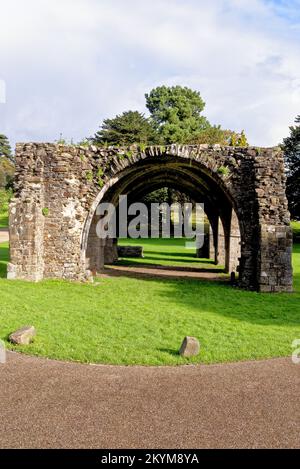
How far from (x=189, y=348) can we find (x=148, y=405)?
67.3 inches

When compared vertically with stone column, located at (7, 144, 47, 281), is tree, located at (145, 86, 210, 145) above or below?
above

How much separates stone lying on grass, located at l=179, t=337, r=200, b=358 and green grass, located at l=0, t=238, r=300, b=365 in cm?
11

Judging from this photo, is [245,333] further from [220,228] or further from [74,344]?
[220,228]

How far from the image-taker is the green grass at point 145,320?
21.3ft

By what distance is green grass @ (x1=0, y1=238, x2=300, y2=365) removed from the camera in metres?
6.48

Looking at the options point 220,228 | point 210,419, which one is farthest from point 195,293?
point 220,228

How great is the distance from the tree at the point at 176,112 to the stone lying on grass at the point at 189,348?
39955 mm

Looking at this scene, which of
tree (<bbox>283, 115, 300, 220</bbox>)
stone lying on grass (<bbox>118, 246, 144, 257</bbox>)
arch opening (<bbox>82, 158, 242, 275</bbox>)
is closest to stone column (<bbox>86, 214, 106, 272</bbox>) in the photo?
arch opening (<bbox>82, 158, 242, 275</bbox>)

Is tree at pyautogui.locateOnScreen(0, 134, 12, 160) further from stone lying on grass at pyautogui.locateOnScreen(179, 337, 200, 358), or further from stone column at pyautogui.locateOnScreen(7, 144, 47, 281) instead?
stone lying on grass at pyautogui.locateOnScreen(179, 337, 200, 358)

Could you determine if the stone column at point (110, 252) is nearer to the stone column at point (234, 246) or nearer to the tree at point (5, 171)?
the stone column at point (234, 246)

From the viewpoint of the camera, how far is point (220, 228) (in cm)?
2016

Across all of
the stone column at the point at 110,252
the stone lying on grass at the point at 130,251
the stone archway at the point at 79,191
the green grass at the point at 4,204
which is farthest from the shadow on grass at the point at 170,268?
the green grass at the point at 4,204
